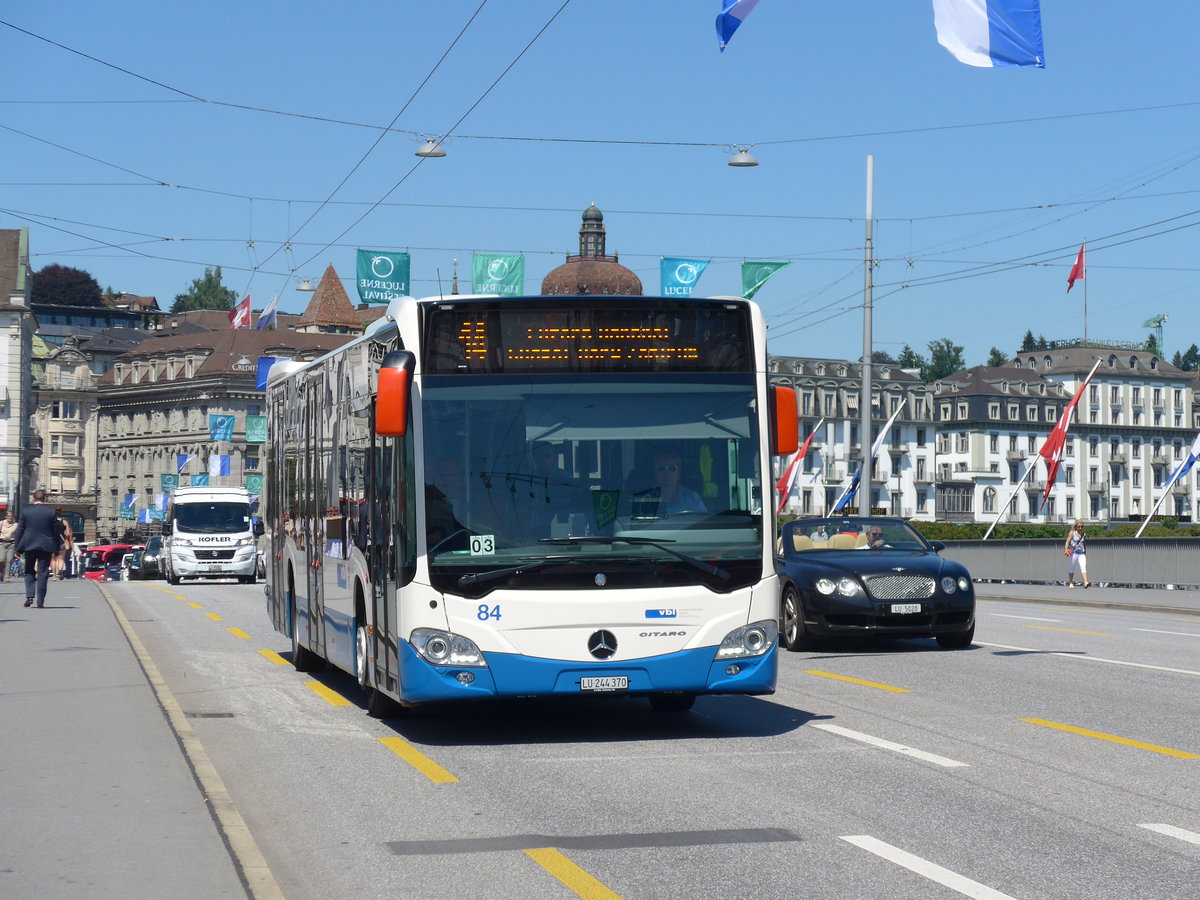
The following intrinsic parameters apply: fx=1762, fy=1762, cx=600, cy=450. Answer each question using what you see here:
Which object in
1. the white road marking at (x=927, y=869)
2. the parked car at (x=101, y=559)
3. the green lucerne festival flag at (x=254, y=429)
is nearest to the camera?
the white road marking at (x=927, y=869)

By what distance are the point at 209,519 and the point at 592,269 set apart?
361 feet

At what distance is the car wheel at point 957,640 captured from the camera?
18.5m

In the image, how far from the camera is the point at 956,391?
15375 centimetres

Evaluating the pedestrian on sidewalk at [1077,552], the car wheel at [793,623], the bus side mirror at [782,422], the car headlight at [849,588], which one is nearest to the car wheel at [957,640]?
the car headlight at [849,588]

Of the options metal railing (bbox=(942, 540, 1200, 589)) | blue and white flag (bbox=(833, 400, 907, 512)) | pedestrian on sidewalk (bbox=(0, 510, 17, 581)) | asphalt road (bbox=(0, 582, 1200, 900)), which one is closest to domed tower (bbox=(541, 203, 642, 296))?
blue and white flag (bbox=(833, 400, 907, 512))

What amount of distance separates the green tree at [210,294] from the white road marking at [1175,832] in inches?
6992

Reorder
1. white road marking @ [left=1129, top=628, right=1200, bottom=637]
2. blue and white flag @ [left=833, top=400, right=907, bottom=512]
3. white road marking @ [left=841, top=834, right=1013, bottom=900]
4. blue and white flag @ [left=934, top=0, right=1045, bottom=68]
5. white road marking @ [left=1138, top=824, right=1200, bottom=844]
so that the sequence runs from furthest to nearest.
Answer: blue and white flag @ [left=833, top=400, right=907, bottom=512]
white road marking @ [left=1129, top=628, right=1200, bottom=637]
blue and white flag @ [left=934, top=0, right=1045, bottom=68]
white road marking @ [left=1138, top=824, right=1200, bottom=844]
white road marking @ [left=841, top=834, right=1013, bottom=900]

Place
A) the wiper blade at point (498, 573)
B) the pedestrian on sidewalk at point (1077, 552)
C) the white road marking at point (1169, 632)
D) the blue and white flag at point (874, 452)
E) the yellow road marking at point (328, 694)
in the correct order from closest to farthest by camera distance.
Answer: the wiper blade at point (498, 573), the yellow road marking at point (328, 694), the white road marking at point (1169, 632), the pedestrian on sidewalk at point (1077, 552), the blue and white flag at point (874, 452)

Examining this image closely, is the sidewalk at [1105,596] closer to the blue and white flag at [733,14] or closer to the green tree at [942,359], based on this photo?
the blue and white flag at [733,14]

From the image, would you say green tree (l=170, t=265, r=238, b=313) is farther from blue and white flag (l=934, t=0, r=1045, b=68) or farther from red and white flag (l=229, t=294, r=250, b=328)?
blue and white flag (l=934, t=0, r=1045, b=68)

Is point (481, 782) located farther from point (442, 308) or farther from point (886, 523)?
point (886, 523)

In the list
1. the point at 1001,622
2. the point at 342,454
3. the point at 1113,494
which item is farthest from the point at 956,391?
the point at 342,454

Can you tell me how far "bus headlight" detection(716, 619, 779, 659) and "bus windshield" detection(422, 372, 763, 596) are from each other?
0.31 m

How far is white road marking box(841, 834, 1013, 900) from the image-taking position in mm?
6488
